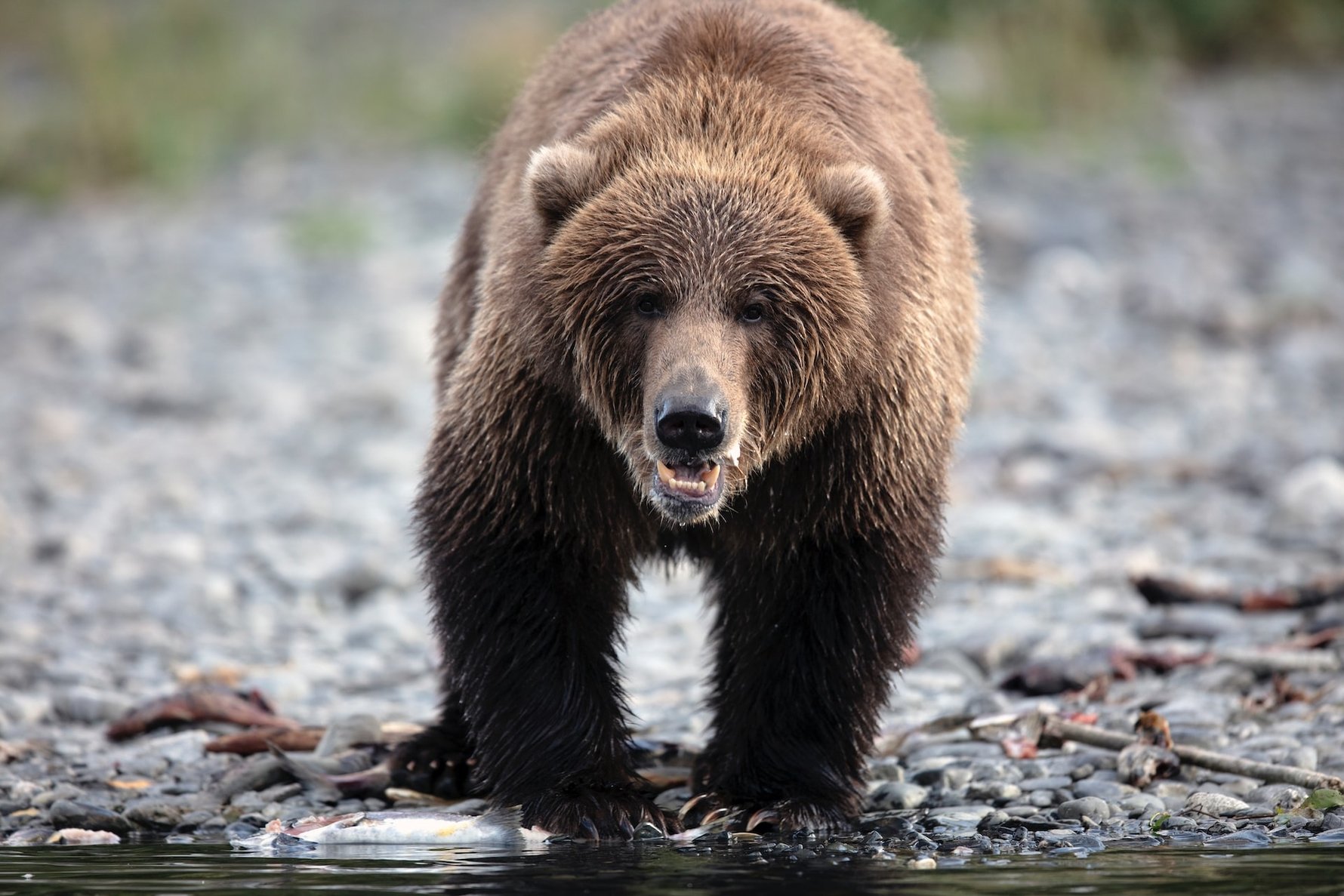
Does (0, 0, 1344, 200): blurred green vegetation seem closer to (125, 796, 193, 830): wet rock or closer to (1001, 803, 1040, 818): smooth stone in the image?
(125, 796, 193, 830): wet rock

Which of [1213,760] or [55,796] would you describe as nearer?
[1213,760]

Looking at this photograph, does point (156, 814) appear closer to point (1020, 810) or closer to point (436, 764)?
point (436, 764)

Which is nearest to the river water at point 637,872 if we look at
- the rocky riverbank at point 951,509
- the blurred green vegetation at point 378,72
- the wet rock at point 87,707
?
the rocky riverbank at point 951,509

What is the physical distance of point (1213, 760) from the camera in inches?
228

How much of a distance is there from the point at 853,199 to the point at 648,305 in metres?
0.68

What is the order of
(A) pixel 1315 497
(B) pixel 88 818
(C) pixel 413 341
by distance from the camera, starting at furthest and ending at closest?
(C) pixel 413 341
(A) pixel 1315 497
(B) pixel 88 818

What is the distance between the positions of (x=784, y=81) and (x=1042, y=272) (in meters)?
10.3

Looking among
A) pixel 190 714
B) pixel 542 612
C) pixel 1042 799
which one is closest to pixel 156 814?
pixel 190 714

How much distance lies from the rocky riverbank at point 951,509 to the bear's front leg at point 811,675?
230 millimetres

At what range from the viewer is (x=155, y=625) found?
8820mm

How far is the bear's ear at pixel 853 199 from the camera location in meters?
5.27

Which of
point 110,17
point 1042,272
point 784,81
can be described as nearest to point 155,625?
point 784,81

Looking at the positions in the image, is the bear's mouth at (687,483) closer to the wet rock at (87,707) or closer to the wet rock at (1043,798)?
the wet rock at (1043,798)

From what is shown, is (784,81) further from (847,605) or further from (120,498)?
(120,498)
